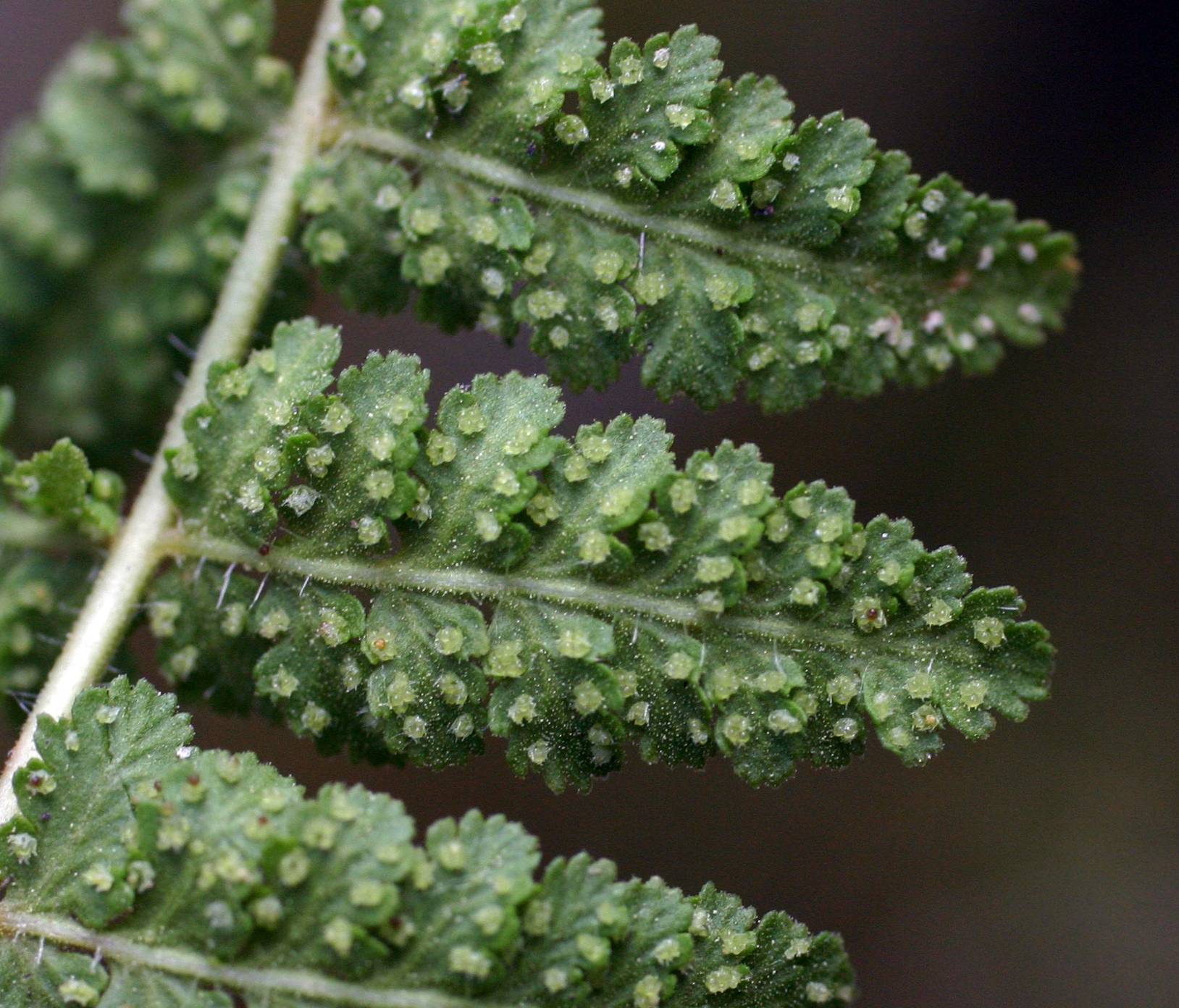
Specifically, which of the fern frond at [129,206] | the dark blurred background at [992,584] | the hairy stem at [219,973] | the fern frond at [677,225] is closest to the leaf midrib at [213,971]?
the hairy stem at [219,973]

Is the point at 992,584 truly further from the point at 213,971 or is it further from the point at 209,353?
the point at 213,971

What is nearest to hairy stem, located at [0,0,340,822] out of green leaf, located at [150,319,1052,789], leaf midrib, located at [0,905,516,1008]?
green leaf, located at [150,319,1052,789]

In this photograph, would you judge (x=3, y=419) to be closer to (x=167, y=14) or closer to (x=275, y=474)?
(x=275, y=474)

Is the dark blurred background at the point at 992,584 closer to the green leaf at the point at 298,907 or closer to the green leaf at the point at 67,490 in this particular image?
the green leaf at the point at 67,490

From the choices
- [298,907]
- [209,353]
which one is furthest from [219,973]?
[209,353]

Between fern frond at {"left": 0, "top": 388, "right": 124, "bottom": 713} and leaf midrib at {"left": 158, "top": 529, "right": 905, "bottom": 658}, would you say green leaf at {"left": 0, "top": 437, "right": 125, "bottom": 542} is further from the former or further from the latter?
leaf midrib at {"left": 158, "top": 529, "right": 905, "bottom": 658}
